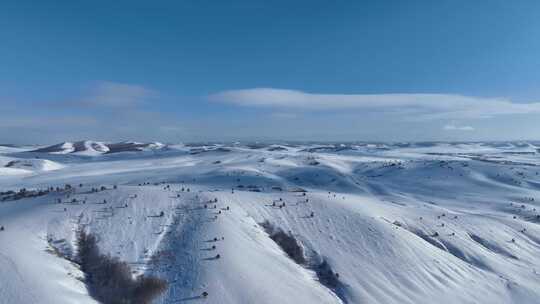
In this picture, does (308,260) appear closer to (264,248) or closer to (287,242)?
(287,242)

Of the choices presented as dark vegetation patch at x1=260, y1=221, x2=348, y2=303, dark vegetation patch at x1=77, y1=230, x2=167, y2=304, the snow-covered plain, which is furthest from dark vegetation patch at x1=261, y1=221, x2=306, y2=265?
dark vegetation patch at x1=77, y1=230, x2=167, y2=304

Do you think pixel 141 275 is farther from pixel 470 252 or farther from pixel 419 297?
pixel 470 252

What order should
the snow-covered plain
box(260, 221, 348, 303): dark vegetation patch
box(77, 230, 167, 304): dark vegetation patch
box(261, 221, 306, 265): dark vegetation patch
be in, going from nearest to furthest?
box(77, 230, 167, 304): dark vegetation patch, the snow-covered plain, box(260, 221, 348, 303): dark vegetation patch, box(261, 221, 306, 265): dark vegetation patch

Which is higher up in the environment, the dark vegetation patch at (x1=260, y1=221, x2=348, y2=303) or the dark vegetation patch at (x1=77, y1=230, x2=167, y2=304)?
the dark vegetation patch at (x1=77, y1=230, x2=167, y2=304)

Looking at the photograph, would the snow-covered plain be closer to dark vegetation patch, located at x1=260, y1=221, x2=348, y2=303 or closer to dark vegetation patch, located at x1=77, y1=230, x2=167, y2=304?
dark vegetation patch, located at x1=260, y1=221, x2=348, y2=303

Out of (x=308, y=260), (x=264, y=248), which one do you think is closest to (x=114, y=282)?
(x=264, y=248)

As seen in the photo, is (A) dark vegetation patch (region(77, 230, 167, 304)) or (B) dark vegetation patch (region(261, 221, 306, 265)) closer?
(A) dark vegetation patch (region(77, 230, 167, 304))

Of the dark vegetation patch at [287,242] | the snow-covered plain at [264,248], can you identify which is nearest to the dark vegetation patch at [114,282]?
the snow-covered plain at [264,248]

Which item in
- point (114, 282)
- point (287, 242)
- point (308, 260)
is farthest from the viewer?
point (287, 242)

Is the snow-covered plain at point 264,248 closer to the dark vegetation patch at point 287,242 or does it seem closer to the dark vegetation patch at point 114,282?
the dark vegetation patch at point 287,242
